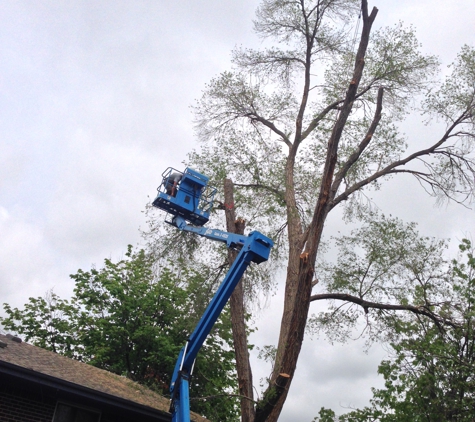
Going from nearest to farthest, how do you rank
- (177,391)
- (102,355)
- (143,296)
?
(177,391)
(102,355)
(143,296)

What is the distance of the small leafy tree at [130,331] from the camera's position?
20469 millimetres

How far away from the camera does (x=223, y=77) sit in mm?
16156

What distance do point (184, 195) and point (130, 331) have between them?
1077 centimetres

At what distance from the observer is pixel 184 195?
12867 millimetres

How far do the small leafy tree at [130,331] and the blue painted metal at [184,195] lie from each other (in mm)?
7192

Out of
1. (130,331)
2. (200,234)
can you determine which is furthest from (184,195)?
(130,331)

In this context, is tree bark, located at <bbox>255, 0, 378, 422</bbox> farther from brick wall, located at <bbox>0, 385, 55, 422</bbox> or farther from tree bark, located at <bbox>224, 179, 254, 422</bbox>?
brick wall, located at <bbox>0, 385, 55, 422</bbox>

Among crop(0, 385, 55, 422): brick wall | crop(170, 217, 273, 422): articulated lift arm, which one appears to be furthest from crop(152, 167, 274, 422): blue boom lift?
crop(0, 385, 55, 422): brick wall

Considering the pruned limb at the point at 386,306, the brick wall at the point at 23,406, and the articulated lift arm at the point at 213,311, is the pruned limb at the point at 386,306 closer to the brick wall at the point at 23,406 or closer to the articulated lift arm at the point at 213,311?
the articulated lift arm at the point at 213,311

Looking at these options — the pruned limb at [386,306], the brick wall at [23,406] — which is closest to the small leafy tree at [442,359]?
the pruned limb at [386,306]

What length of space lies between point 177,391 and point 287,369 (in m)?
2.34

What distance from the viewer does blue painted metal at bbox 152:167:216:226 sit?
12.7m

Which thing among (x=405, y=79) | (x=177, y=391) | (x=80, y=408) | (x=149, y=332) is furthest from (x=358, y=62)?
(x=149, y=332)

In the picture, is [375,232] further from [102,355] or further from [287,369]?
[102,355]
